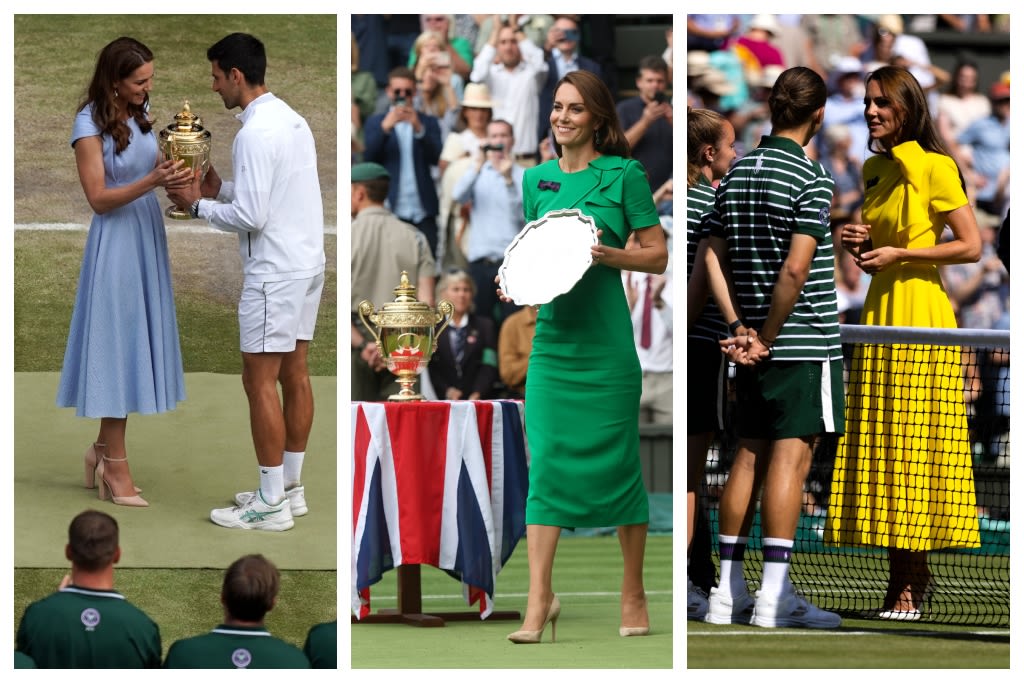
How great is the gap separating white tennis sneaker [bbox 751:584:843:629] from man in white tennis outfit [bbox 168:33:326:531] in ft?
4.49

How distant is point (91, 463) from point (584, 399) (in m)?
1.44

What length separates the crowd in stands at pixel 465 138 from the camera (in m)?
7.15

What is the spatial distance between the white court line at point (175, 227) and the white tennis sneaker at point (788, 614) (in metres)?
1.65

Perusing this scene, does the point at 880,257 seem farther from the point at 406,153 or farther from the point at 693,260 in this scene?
the point at 406,153

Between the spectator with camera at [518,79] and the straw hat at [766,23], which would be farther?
the spectator with camera at [518,79]

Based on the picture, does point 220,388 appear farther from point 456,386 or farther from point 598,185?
point 456,386

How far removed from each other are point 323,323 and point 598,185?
2.92 feet

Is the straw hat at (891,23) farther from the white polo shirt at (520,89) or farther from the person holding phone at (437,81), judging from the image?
the person holding phone at (437,81)

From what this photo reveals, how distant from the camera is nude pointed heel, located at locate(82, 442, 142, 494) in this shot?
5117 millimetres

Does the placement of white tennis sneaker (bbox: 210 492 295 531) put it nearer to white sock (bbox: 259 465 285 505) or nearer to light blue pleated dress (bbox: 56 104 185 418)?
white sock (bbox: 259 465 285 505)

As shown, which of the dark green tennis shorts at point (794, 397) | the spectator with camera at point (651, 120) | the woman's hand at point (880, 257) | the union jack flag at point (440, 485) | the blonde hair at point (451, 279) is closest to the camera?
the dark green tennis shorts at point (794, 397)

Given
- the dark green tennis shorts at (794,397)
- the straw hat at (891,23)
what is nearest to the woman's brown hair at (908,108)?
the straw hat at (891,23)
